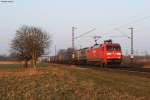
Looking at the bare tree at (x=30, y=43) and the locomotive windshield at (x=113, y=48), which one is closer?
the locomotive windshield at (x=113, y=48)

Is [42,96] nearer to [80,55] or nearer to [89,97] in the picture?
[89,97]

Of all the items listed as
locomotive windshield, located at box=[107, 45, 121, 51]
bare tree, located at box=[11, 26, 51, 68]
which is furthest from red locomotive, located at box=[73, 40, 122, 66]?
bare tree, located at box=[11, 26, 51, 68]

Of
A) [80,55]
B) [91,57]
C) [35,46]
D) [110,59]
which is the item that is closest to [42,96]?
[110,59]

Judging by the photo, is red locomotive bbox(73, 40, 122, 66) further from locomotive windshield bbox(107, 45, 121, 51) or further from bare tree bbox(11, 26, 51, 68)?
bare tree bbox(11, 26, 51, 68)

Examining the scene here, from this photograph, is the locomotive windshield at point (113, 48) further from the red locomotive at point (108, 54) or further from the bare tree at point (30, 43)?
the bare tree at point (30, 43)

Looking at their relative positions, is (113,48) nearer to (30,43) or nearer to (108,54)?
(108,54)

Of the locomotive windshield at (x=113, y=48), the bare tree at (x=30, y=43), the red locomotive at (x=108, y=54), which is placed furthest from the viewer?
the bare tree at (x=30, y=43)

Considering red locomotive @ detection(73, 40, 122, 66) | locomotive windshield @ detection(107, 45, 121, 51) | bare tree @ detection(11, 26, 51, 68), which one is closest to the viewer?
red locomotive @ detection(73, 40, 122, 66)

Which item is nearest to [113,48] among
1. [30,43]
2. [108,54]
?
[108,54]

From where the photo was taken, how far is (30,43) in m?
61.2

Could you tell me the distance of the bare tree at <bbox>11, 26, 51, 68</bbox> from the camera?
60.5 m

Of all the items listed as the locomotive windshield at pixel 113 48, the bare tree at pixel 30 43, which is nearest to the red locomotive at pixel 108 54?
the locomotive windshield at pixel 113 48

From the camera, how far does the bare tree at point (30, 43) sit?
6053 centimetres

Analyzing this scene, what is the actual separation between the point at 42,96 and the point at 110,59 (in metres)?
30.6
